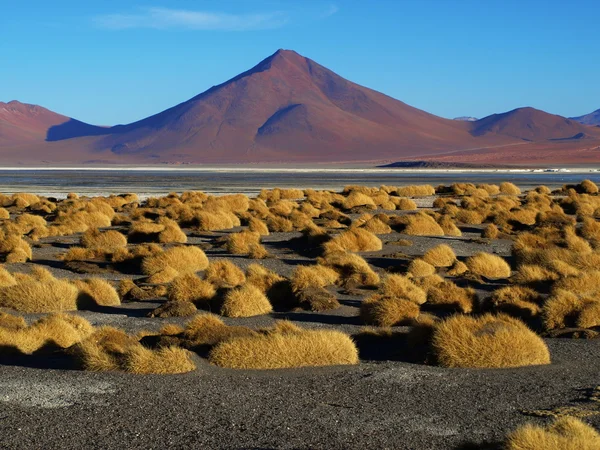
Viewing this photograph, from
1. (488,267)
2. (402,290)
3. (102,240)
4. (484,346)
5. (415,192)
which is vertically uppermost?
(484,346)

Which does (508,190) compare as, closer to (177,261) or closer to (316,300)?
(177,261)

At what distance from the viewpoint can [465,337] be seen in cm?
1055

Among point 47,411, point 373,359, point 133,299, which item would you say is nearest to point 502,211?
point 133,299

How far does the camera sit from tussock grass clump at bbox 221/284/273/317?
46.9 feet

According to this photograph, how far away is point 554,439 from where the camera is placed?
6.52 meters

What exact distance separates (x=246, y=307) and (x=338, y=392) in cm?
520

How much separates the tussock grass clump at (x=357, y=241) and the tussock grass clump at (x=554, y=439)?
15.1 meters

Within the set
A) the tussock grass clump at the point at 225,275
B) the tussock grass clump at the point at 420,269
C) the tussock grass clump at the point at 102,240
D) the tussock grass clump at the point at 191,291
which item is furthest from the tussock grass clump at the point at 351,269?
the tussock grass clump at the point at 102,240

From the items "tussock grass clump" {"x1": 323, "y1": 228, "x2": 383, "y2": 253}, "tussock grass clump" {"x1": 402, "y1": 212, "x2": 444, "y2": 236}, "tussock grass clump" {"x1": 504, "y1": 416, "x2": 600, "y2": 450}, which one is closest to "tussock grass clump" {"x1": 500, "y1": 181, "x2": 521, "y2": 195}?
"tussock grass clump" {"x1": 402, "y1": 212, "x2": 444, "y2": 236}

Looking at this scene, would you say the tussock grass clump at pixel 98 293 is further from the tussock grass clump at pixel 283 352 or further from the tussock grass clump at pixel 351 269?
the tussock grass clump at pixel 283 352

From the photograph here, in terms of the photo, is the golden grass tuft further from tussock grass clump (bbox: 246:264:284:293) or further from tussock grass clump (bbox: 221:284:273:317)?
tussock grass clump (bbox: 246:264:284:293)

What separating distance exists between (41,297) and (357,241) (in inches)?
389

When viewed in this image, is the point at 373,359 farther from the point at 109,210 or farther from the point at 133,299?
the point at 109,210

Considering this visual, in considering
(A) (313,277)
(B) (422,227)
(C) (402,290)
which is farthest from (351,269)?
(B) (422,227)
